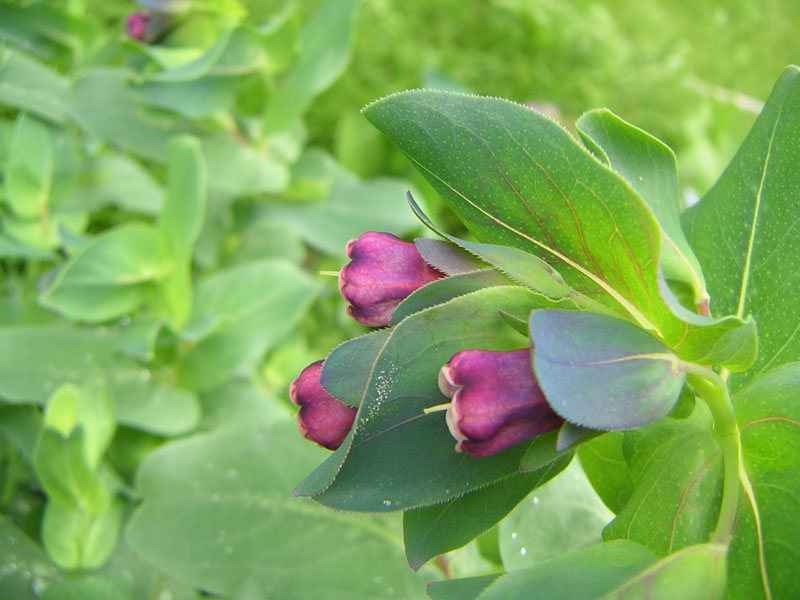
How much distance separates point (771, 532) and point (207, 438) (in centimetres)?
60

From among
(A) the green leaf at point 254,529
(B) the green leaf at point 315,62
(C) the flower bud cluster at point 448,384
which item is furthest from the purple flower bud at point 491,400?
(B) the green leaf at point 315,62

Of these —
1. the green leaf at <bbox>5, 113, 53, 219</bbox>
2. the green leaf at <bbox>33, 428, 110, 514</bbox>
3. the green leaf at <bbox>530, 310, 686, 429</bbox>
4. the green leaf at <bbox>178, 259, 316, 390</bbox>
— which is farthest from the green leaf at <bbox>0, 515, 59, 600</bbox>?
the green leaf at <bbox>530, 310, 686, 429</bbox>

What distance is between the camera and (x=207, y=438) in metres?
0.88

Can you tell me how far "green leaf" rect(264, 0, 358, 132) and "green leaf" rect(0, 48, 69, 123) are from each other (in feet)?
1.00

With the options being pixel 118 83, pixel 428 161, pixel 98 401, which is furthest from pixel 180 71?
pixel 428 161

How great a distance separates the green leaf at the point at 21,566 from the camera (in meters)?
0.89

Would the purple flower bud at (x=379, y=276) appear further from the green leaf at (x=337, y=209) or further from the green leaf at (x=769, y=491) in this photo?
the green leaf at (x=337, y=209)

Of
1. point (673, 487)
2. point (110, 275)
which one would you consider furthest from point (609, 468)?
point (110, 275)

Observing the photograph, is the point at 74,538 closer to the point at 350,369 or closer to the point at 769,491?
the point at 350,369

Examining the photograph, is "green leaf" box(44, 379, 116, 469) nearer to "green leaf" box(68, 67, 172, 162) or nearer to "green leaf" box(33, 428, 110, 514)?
"green leaf" box(33, 428, 110, 514)

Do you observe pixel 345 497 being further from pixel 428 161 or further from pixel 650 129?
pixel 650 129

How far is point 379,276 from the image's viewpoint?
0.44 meters

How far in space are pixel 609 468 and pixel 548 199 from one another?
0.23m

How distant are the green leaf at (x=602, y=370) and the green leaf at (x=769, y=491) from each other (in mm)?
89
